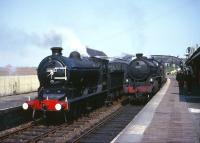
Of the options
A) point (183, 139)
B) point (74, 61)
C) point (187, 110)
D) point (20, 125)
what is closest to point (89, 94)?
point (74, 61)

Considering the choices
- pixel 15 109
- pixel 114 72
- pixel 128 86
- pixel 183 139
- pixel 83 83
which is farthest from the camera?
pixel 114 72

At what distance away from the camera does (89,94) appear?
17.5 metres

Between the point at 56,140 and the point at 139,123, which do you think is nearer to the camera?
the point at 56,140

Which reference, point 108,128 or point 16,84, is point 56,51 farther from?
point 16,84

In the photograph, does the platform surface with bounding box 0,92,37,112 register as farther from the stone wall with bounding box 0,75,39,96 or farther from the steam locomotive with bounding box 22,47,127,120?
the stone wall with bounding box 0,75,39,96

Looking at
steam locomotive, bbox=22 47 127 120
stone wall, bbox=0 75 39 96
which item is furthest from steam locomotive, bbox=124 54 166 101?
stone wall, bbox=0 75 39 96

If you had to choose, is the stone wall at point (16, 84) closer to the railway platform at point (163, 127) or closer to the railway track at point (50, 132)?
the railway track at point (50, 132)

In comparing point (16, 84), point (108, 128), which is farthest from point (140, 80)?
point (16, 84)

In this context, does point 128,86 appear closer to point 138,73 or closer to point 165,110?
point 138,73

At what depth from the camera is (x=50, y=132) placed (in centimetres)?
1307

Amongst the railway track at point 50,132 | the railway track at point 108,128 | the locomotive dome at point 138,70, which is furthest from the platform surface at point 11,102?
the locomotive dome at point 138,70

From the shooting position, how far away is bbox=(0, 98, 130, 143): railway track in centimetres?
1204

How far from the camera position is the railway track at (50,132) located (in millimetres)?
12038

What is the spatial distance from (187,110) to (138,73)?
5.62 m
